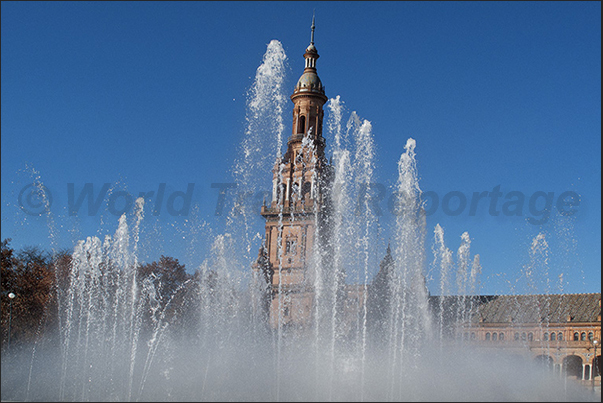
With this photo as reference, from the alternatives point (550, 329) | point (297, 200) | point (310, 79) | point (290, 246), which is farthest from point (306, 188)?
point (550, 329)

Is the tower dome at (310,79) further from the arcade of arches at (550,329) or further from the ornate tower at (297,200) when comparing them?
the arcade of arches at (550,329)

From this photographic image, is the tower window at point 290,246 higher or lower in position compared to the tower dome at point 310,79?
lower

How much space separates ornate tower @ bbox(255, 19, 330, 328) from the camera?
65.5m

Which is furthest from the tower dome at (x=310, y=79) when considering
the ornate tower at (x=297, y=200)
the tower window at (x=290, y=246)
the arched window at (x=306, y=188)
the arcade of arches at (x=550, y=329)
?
the arcade of arches at (x=550, y=329)

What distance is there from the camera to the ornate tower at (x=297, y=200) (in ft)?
215

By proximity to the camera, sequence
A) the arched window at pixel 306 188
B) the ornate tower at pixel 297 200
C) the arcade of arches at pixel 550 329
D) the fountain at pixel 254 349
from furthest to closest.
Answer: the arcade of arches at pixel 550 329 → the arched window at pixel 306 188 → the ornate tower at pixel 297 200 → the fountain at pixel 254 349

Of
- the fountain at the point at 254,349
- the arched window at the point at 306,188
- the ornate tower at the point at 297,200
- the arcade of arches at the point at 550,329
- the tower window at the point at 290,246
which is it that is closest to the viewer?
the fountain at the point at 254,349

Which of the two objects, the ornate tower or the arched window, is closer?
the ornate tower

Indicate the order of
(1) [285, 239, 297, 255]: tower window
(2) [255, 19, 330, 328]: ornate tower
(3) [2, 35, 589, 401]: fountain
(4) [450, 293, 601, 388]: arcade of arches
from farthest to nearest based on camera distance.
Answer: (4) [450, 293, 601, 388]: arcade of arches → (1) [285, 239, 297, 255]: tower window → (2) [255, 19, 330, 328]: ornate tower → (3) [2, 35, 589, 401]: fountain

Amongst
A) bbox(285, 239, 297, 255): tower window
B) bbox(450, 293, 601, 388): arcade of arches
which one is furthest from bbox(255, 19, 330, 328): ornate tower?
bbox(450, 293, 601, 388): arcade of arches

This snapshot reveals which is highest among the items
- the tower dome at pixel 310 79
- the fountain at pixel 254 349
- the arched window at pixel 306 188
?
the tower dome at pixel 310 79

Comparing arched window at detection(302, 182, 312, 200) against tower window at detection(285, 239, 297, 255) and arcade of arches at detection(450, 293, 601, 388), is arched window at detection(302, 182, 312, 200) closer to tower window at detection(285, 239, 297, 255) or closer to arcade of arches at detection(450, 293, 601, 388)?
tower window at detection(285, 239, 297, 255)

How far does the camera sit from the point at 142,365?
33.3 meters

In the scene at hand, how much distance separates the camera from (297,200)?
68.2m
